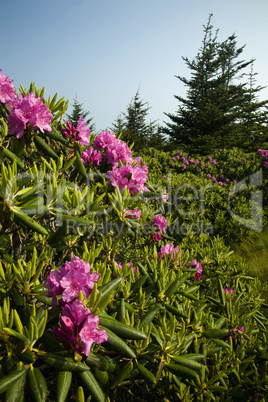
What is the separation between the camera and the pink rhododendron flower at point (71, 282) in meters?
0.82

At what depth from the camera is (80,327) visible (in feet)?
2.58

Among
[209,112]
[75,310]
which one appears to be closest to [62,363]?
[75,310]

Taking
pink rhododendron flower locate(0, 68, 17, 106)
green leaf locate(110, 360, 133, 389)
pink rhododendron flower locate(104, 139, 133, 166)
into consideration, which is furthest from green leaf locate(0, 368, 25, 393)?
pink rhododendron flower locate(0, 68, 17, 106)

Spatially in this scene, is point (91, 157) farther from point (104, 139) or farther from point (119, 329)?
point (119, 329)

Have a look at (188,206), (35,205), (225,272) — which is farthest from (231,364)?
(188,206)

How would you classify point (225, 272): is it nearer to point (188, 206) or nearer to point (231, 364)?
point (231, 364)

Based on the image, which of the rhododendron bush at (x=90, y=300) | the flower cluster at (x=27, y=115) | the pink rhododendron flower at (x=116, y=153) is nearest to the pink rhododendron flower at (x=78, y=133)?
the rhododendron bush at (x=90, y=300)

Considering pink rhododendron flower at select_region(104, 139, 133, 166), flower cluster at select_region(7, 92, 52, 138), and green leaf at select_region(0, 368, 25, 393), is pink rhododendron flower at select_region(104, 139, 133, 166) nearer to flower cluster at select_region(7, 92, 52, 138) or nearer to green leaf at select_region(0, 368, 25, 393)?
flower cluster at select_region(7, 92, 52, 138)

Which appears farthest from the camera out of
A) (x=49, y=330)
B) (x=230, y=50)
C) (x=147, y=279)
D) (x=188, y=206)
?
(x=230, y=50)

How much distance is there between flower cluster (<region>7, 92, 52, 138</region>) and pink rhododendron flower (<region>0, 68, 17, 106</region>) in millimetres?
150

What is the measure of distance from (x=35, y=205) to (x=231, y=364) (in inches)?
56.6

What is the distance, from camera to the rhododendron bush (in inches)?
31.9

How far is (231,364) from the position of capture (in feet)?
4.96

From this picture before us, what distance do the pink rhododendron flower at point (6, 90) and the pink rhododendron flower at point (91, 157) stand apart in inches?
20.7
